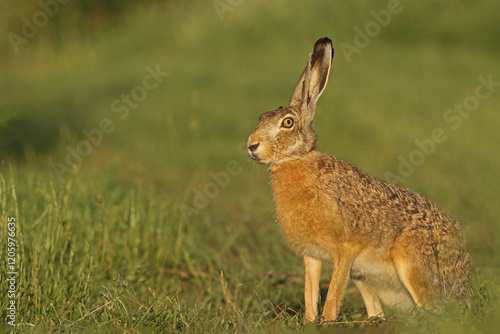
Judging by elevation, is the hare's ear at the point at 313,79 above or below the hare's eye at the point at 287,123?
above

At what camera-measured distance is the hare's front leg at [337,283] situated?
16.8 feet

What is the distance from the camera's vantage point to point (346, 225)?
5.14 m

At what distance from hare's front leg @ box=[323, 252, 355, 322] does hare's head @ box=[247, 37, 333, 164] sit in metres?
0.84

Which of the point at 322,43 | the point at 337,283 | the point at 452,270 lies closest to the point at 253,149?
the point at 322,43

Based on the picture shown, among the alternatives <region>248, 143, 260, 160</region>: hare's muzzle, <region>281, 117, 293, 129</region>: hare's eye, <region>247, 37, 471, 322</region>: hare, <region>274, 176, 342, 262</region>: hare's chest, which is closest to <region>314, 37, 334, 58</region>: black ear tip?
<region>247, 37, 471, 322</region>: hare

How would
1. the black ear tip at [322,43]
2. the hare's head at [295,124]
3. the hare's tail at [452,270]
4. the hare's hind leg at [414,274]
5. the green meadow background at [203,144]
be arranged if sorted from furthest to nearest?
1. the green meadow background at [203,144]
2. the black ear tip at [322,43]
3. the hare's head at [295,124]
4. the hare's tail at [452,270]
5. the hare's hind leg at [414,274]

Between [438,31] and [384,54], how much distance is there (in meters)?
1.56

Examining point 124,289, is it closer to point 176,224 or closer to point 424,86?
point 176,224

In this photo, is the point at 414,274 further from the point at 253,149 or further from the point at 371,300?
the point at 253,149

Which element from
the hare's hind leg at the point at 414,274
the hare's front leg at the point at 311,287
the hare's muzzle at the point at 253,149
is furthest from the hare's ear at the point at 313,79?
the hare's hind leg at the point at 414,274

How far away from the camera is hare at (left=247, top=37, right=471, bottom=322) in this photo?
16.9ft

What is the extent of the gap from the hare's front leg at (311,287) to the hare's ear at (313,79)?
3.60ft

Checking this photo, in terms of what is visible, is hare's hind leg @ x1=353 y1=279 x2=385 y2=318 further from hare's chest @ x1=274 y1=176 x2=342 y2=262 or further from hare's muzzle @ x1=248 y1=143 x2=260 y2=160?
hare's muzzle @ x1=248 y1=143 x2=260 y2=160

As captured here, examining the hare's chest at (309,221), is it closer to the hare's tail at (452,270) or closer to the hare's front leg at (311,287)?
the hare's front leg at (311,287)
